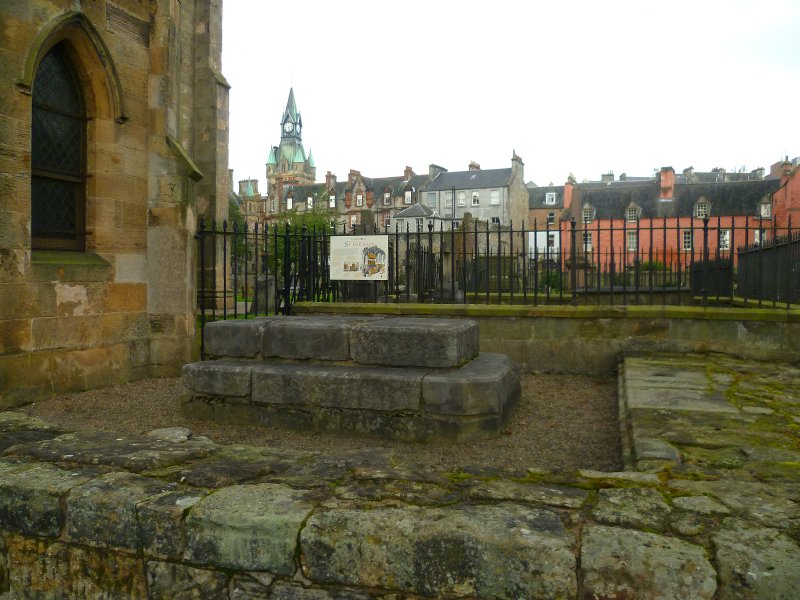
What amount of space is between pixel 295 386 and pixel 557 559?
3.90 meters

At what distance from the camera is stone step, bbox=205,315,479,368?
18.7 feet

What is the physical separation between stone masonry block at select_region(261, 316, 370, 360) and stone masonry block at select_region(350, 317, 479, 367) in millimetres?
129

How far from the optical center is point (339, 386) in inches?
Result: 224

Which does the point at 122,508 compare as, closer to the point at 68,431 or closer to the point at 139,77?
the point at 68,431

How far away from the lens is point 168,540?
281 cm

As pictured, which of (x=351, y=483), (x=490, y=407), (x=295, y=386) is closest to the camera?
(x=351, y=483)

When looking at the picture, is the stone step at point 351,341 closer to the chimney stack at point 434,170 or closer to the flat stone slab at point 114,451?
the flat stone slab at point 114,451

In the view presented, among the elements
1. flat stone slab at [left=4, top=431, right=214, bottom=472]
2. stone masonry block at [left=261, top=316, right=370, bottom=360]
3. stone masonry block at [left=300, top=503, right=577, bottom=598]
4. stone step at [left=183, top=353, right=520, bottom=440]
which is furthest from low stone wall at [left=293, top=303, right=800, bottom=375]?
stone masonry block at [left=300, top=503, right=577, bottom=598]

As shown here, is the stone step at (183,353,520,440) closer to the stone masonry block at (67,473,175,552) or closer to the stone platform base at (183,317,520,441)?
the stone platform base at (183,317,520,441)

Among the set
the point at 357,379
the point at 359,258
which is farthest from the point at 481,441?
the point at 359,258

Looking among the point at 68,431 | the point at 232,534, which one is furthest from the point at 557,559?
the point at 68,431

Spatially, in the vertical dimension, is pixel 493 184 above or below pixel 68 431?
above

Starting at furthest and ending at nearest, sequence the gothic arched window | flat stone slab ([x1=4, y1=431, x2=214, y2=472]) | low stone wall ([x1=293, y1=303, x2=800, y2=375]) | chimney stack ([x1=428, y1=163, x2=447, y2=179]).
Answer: chimney stack ([x1=428, y1=163, x2=447, y2=179])
low stone wall ([x1=293, y1=303, x2=800, y2=375])
the gothic arched window
flat stone slab ([x1=4, y1=431, x2=214, y2=472])

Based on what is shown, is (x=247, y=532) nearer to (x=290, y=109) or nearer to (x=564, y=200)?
(x=564, y=200)
